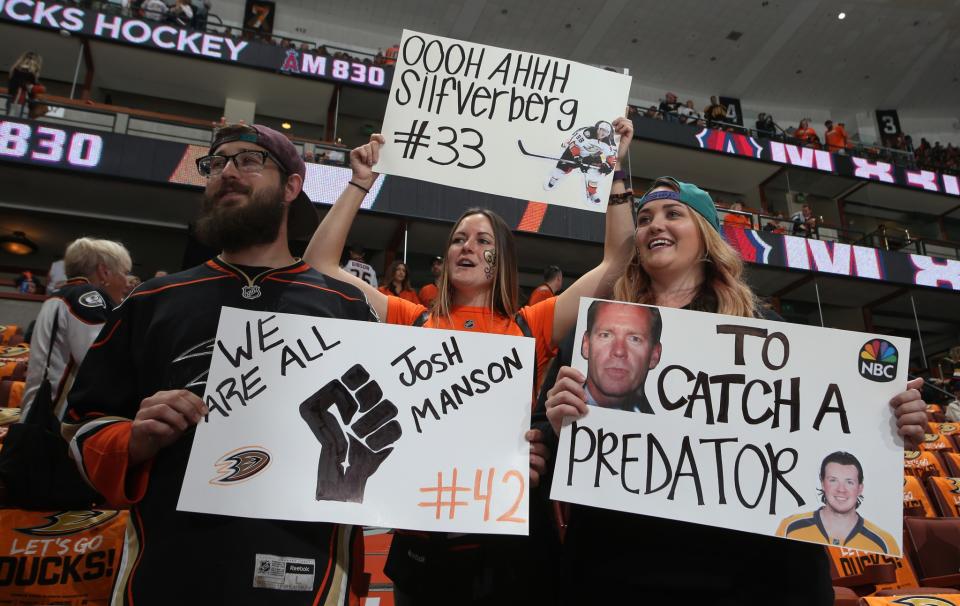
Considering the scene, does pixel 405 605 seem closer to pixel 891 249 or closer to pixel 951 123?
pixel 891 249

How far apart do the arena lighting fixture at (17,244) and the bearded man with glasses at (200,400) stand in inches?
498

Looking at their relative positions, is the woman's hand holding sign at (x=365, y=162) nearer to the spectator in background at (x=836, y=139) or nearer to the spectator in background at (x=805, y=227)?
the spectator in background at (x=805, y=227)

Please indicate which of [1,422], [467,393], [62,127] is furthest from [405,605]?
[62,127]

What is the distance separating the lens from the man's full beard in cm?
141

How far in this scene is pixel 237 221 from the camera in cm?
141

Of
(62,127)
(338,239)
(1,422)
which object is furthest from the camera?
(62,127)

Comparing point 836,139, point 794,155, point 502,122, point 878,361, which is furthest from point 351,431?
point 836,139

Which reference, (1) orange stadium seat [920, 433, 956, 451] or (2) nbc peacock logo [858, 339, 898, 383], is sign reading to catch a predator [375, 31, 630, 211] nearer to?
(2) nbc peacock logo [858, 339, 898, 383]

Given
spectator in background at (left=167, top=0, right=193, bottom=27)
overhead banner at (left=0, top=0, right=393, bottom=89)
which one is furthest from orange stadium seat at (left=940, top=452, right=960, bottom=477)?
spectator in background at (left=167, top=0, right=193, bottom=27)

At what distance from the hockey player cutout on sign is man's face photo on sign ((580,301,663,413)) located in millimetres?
691

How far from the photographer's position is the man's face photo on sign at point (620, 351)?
1278 millimetres

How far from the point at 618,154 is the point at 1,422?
3.18 meters

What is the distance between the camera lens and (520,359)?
134 centimetres

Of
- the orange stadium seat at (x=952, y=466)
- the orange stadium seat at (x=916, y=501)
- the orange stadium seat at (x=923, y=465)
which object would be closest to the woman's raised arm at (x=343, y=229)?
the orange stadium seat at (x=916, y=501)
